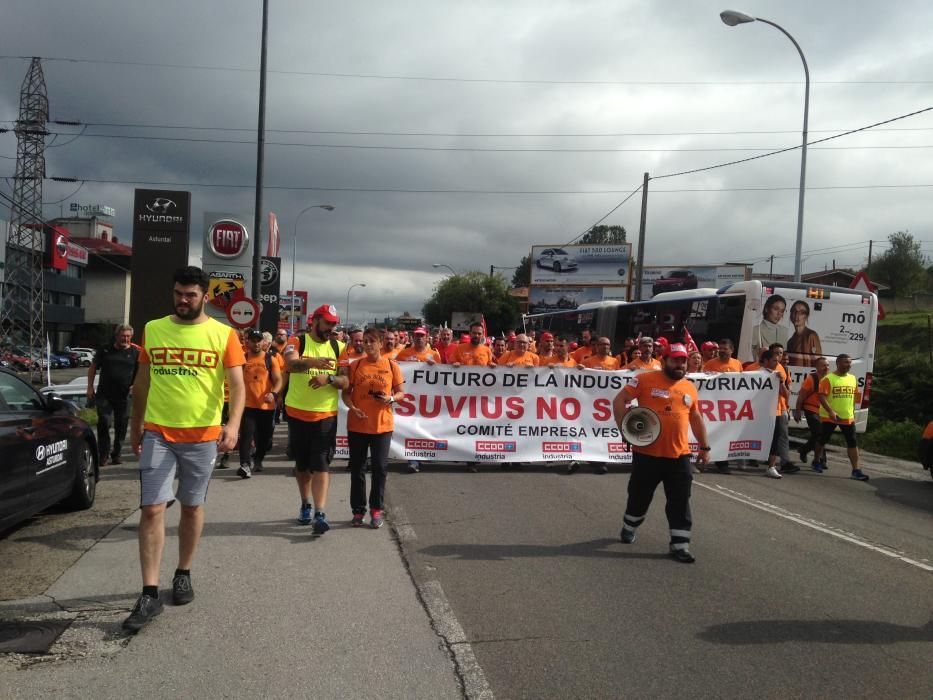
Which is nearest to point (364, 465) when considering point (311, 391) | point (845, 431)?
point (311, 391)

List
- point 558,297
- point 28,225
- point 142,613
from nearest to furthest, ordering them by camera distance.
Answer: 1. point 142,613
2. point 28,225
3. point 558,297

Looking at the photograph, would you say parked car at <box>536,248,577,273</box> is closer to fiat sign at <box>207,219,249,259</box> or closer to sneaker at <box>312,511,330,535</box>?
fiat sign at <box>207,219,249,259</box>

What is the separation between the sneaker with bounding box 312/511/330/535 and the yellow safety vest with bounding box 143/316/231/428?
2.10 metres

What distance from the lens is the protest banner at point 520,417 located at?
10469 mm

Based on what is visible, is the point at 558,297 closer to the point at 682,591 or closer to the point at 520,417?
the point at 520,417

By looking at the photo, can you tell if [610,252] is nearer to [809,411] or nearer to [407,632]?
[809,411]

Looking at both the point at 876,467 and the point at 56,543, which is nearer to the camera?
the point at 56,543

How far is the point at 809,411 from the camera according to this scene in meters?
12.0

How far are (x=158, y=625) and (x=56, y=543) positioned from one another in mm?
2387

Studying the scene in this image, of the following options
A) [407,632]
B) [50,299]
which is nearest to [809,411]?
[407,632]

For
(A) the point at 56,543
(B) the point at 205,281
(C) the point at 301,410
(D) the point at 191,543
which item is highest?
(B) the point at 205,281

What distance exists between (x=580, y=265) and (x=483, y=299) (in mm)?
13570

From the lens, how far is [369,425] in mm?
6789

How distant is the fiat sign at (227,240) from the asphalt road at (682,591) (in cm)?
1198
